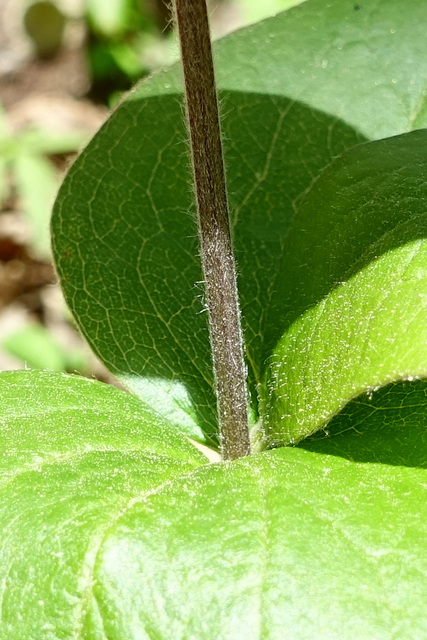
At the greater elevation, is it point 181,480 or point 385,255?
point 385,255

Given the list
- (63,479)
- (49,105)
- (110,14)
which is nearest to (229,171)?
(63,479)

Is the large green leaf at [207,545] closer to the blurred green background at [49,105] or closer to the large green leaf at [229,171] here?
the large green leaf at [229,171]

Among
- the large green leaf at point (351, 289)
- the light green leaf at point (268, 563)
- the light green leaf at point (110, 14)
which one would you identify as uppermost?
the light green leaf at point (110, 14)

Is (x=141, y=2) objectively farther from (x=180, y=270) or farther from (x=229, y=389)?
(x=229, y=389)

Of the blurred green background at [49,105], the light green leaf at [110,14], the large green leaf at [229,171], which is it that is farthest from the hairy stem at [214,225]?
the light green leaf at [110,14]

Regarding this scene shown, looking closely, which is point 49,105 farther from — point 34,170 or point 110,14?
point 34,170

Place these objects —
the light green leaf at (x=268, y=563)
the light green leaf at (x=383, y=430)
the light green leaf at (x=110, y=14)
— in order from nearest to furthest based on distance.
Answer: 1. the light green leaf at (x=268, y=563)
2. the light green leaf at (x=383, y=430)
3. the light green leaf at (x=110, y=14)

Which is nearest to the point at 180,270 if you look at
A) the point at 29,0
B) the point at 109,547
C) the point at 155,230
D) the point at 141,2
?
A: the point at 155,230
